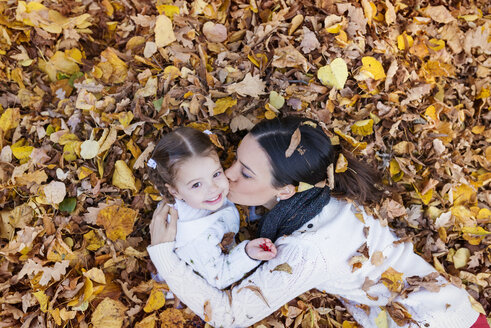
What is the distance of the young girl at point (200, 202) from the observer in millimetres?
2346

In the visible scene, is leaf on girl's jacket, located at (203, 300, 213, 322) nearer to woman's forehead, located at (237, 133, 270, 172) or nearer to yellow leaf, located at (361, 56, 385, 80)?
woman's forehead, located at (237, 133, 270, 172)

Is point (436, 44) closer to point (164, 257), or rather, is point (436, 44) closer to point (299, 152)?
point (299, 152)

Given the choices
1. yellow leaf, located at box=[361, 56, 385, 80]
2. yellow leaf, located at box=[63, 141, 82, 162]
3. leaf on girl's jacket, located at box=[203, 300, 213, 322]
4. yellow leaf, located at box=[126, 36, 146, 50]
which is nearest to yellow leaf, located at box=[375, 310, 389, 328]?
leaf on girl's jacket, located at box=[203, 300, 213, 322]

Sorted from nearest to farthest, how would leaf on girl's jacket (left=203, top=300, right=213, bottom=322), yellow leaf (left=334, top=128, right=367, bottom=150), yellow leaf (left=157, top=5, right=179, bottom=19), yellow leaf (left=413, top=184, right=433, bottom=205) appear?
leaf on girl's jacket (left=203, top=300, right=213, bottom=322) → yellow leaf (left=334, top=128, right=367, bottom=150) → yellow leaf (left=413, top=184, right=433, bottom=205) → yellow leaf (left=157, top=5, right=179, bottom=19)

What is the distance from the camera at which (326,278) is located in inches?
91.0

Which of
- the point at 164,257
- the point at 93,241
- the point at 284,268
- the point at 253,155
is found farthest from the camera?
the point at 93,241

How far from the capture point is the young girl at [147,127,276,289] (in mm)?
2346

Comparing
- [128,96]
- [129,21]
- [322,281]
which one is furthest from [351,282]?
[129,21]

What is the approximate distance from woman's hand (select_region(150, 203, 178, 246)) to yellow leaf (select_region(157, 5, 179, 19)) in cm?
134

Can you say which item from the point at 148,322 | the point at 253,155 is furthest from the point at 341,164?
the point at 148,322

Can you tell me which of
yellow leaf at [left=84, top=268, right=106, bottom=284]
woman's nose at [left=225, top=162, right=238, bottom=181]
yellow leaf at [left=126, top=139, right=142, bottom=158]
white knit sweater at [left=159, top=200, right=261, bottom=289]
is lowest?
yellow leaf at [left=84, top=268, right=106, bottom=284]

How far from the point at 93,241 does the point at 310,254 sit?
138cm

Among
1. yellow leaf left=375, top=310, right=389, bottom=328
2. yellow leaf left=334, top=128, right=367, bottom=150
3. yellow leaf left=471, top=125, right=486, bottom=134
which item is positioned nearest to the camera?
yellow leaf left=375, top=310, right=389, bottom=328

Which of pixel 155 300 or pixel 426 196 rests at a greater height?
pixel 426 196
